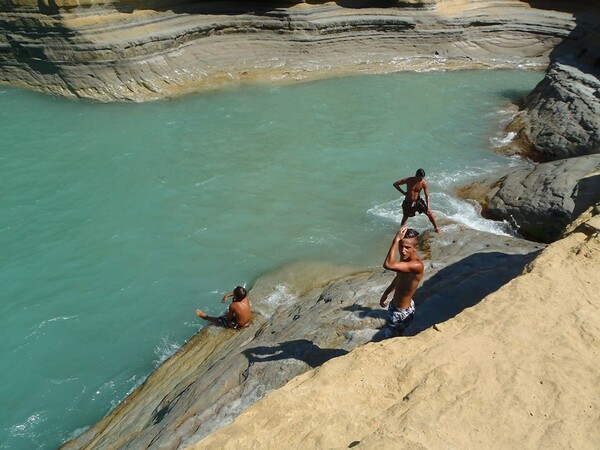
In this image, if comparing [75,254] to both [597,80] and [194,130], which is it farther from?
[597,80]

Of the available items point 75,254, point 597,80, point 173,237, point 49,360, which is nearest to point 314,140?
point 173,237

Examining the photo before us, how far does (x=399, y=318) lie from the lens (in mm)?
4754

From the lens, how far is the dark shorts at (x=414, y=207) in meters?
7.58

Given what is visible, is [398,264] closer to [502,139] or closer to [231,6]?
[502,139]

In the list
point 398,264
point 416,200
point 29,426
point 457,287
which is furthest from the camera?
point 416,200

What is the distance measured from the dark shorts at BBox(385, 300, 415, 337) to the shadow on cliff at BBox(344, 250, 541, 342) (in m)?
0.23

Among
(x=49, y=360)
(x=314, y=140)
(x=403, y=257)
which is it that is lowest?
(x=49, y=360)

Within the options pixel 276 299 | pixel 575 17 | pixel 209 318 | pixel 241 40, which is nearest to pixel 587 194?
pixel 276 299

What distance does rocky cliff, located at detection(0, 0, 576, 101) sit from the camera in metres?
13.1

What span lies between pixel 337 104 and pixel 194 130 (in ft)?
12.3

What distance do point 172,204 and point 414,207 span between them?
14.0 ft

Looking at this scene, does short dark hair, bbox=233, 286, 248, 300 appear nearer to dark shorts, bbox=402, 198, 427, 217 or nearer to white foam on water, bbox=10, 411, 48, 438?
white foam on water, bbox=10, 411, 48, 438

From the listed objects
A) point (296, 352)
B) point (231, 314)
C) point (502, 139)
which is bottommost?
point (231, 314)

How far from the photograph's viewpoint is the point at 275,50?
15.2 m
